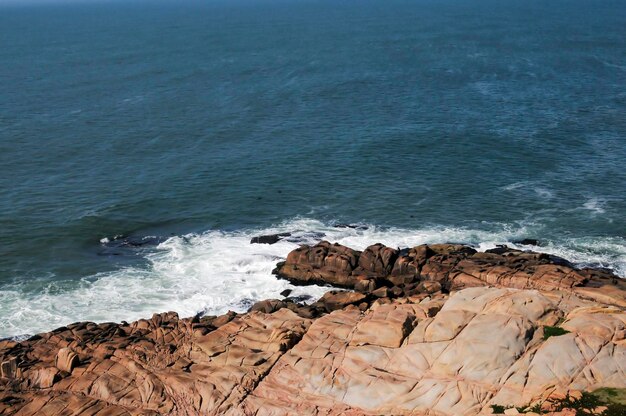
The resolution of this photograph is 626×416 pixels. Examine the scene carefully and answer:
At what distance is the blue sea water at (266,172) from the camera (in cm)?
7875

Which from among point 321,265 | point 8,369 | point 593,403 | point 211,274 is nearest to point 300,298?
point 321,265

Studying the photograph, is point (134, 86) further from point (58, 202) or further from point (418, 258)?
point (418, 258)

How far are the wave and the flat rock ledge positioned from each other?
24.8ft

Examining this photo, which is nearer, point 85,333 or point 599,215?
point 85,333

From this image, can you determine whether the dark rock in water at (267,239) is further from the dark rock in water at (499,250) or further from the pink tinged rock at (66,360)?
the pink tinged rock at (66,360)

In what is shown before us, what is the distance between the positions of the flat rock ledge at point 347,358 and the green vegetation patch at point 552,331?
10cm

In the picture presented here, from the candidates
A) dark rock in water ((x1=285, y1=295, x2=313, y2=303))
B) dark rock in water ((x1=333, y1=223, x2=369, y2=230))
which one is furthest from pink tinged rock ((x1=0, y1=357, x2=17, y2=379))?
dark rock in water ((x1=333, y1=223, x2=369, y2=230))

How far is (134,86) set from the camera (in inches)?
6196

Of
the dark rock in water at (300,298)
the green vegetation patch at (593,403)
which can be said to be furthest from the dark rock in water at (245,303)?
the green vegetation patch at (593,403)

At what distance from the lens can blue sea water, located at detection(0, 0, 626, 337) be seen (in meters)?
78.8

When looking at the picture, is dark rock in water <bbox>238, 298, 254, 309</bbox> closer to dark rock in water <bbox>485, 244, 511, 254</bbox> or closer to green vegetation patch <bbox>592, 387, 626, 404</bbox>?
dark rock in water <bbox>485, 244, 511, 254</bbox>

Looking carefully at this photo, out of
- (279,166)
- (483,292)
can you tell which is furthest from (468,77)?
(483,292)

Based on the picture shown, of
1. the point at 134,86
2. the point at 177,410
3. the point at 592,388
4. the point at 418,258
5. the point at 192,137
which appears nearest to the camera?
the point at 592,388

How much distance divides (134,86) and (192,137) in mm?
43275
